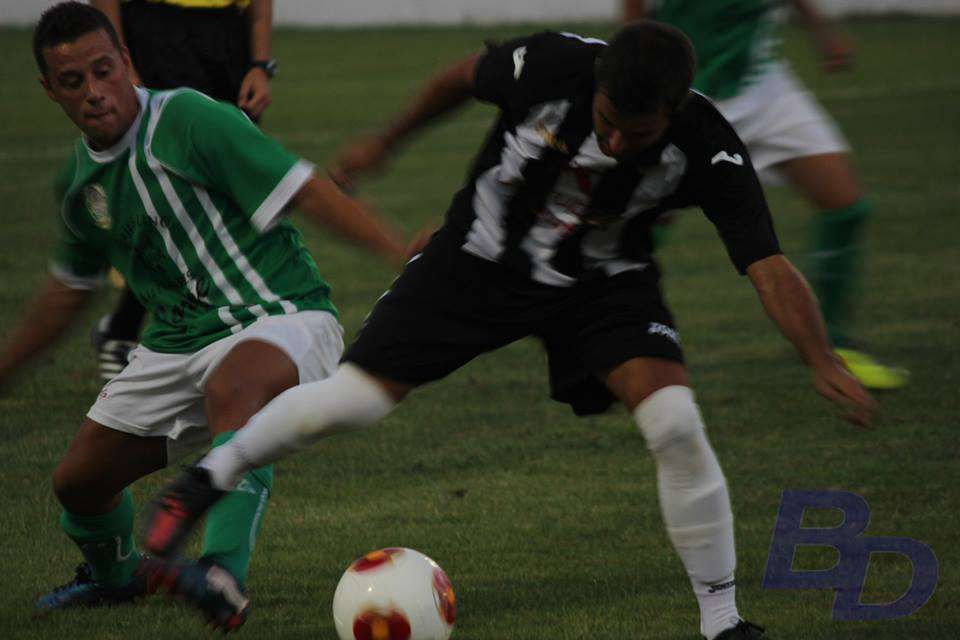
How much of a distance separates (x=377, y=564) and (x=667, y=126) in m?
1.20

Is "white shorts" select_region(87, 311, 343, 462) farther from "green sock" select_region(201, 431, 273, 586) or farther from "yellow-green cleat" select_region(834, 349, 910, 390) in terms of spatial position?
"yellow-green cleat" select_region(834, 349, 910, 390)

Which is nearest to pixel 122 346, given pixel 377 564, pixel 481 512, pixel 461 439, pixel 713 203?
pixel 461 439

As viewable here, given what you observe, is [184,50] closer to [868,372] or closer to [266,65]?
[266,65]

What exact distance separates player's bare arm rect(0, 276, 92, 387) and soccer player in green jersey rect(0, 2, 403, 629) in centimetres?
11

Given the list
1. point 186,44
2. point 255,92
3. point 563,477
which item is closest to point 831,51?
point 563,477

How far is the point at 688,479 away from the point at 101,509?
1522mm

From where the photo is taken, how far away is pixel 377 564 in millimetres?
3824

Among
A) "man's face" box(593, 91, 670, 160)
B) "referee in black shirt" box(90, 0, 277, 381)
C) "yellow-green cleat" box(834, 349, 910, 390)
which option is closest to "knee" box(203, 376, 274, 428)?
"man's face" box(593, 91, 670, 160)

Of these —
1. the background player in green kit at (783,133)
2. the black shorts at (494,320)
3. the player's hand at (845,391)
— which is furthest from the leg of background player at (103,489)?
the background player in green kit at (783,133)

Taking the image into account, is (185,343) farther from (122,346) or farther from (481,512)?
(122,346)

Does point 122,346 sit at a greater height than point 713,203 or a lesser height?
lesser

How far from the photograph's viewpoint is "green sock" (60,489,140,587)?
4.23m

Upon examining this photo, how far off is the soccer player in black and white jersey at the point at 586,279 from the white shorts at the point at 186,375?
185 millimetres

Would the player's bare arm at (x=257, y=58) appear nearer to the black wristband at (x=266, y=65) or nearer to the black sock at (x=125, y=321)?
the black wristband at (x=266, y=65)
